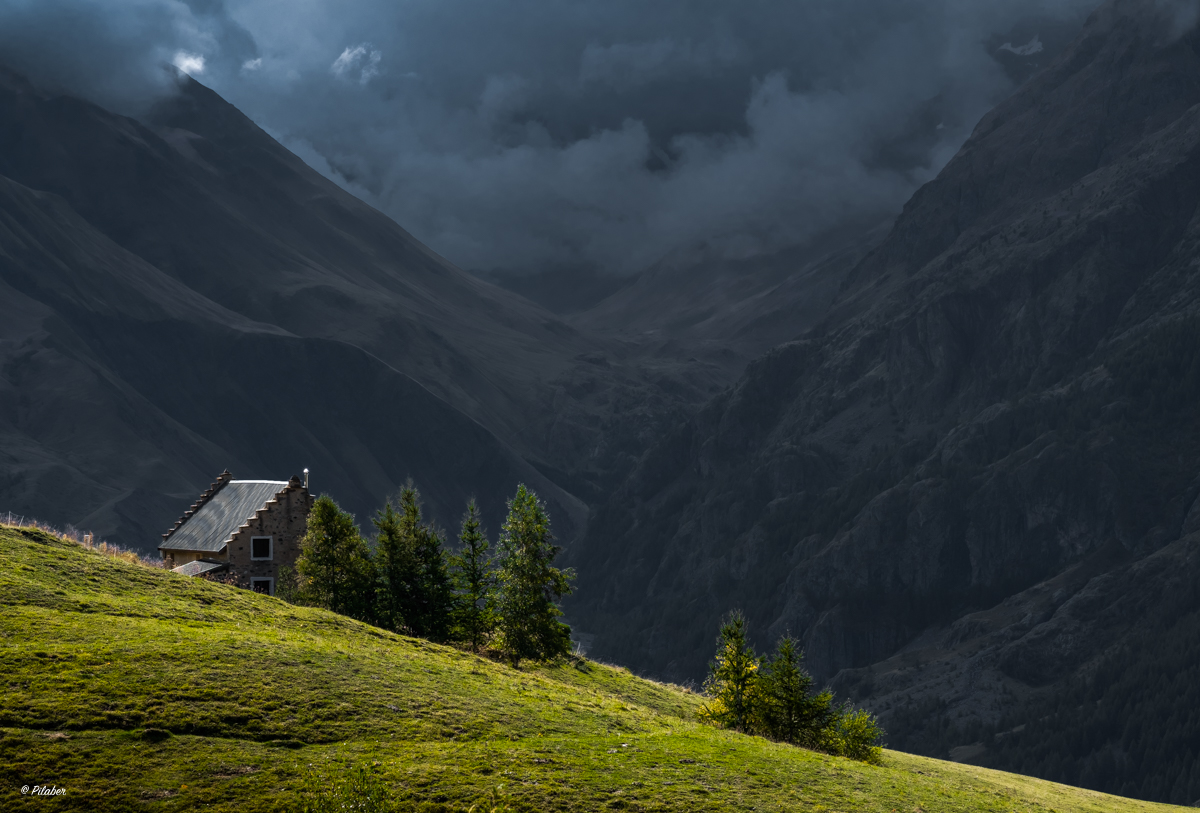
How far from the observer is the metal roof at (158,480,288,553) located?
2736 inches

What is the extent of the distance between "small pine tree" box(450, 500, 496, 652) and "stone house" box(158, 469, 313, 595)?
17504 millimetres

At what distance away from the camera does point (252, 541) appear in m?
66.6

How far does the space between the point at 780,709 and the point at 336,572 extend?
24812mm

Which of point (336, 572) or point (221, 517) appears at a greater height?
point (221, 517)

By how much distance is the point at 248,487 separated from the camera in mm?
74500

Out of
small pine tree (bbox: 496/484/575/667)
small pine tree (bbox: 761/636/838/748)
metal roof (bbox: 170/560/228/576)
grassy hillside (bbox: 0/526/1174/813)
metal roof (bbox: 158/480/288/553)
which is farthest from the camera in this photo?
metal roof (bbox: 158/480/288/553)

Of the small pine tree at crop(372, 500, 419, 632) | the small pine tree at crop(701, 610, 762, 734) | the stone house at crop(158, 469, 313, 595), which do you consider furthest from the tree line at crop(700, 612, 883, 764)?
the stone house at crop(158, 469, 313, 595)

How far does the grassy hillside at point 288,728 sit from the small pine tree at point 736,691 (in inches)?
240

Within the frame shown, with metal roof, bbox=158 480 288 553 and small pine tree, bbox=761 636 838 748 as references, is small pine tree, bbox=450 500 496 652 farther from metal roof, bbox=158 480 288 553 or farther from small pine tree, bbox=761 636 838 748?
metal roof, bbox=158 480 288 553

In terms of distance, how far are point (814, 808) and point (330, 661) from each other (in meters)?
16.2

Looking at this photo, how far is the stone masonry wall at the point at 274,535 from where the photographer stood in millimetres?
66062

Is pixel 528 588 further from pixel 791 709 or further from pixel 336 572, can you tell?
pixel 791 709

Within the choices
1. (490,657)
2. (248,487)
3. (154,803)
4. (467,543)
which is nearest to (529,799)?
(154,803)

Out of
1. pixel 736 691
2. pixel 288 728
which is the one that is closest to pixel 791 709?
pixel 736 691
